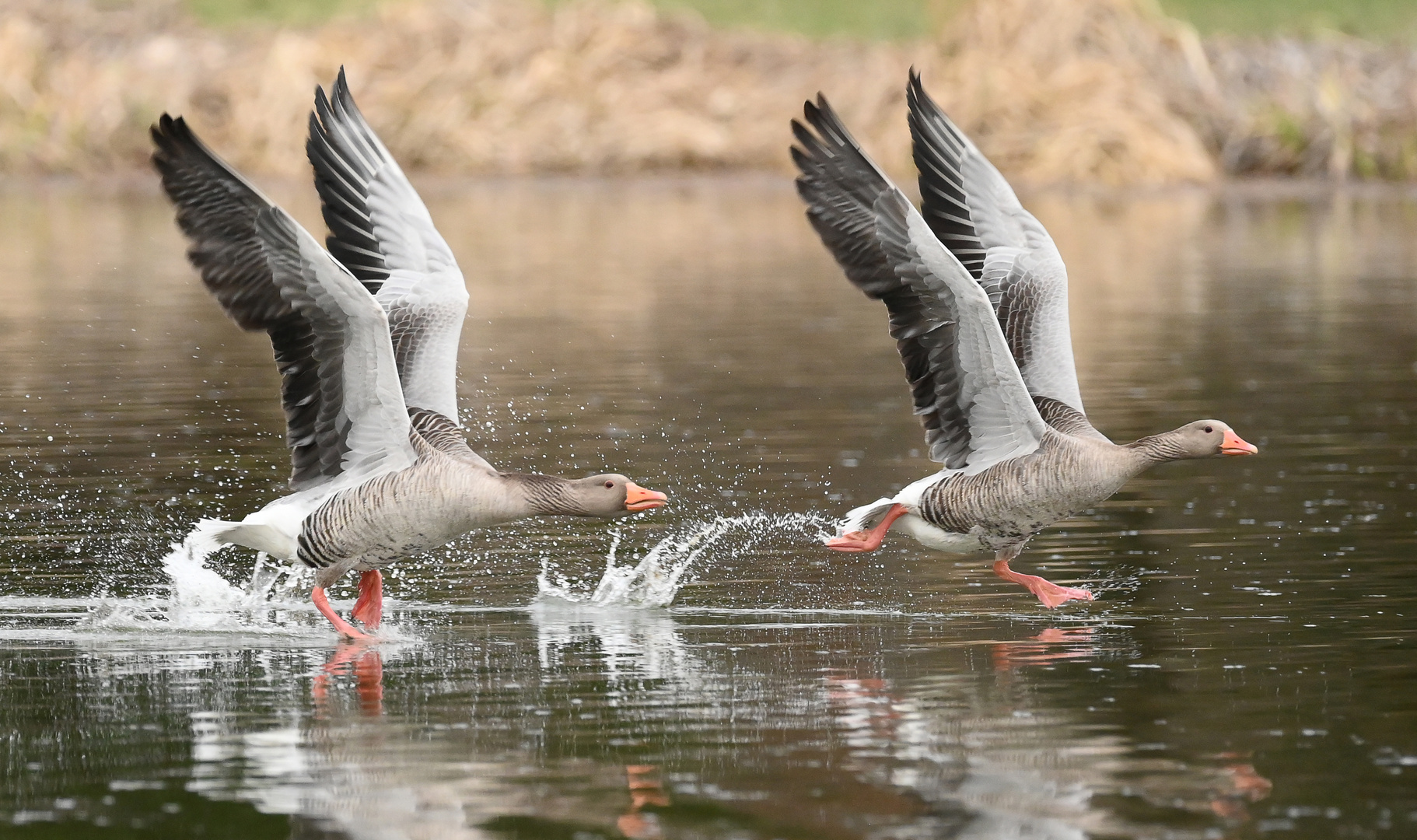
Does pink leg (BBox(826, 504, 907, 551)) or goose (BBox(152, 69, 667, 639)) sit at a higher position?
goose (BBox(152, 69, 667, 639))

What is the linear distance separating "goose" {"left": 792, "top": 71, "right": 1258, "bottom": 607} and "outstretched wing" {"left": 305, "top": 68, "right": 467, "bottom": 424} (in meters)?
2.08

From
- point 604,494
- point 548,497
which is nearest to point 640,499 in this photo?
point 604,494

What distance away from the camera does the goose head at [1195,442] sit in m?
11.5

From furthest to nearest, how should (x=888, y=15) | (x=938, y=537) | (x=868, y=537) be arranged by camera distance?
(x=888, y=15) < (x=868, y=537) < (x=938, y=537)

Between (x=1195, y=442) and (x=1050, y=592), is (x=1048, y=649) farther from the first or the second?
(x=1195, y=442)

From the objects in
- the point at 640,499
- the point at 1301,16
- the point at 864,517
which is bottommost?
the point at 864,517

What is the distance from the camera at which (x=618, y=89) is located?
43.7 meters

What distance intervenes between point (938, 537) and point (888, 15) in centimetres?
3650

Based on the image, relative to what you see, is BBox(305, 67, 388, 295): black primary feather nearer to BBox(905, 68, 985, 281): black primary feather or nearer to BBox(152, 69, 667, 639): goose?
BBox(152, 69, 667, 639): goose

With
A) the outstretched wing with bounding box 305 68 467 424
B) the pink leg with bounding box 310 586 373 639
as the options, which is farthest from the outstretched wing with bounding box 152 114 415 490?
the outstretched wing with bounding box 305 68 467 424

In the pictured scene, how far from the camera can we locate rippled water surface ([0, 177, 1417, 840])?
25.4 feet

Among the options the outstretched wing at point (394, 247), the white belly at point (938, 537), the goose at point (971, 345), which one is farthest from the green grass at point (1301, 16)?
the outstretched wing at point (394, 247)

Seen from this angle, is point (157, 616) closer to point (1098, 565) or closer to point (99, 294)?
point (1098, 565)

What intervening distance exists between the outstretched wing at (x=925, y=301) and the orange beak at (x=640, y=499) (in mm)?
1607
